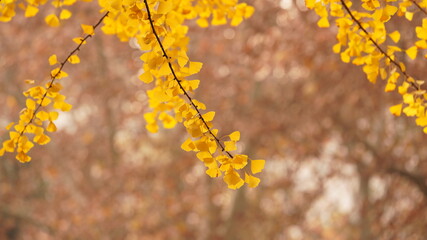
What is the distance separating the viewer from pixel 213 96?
Result: 7.41 metres

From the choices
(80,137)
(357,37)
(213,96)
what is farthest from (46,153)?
(357,37)

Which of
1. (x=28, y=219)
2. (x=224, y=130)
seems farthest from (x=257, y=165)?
(x=28, y=219)

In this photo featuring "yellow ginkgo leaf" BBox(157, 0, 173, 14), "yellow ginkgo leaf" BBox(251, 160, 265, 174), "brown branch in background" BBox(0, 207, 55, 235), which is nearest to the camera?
"yellow ginkgo leaf" BBox(157, 0, 173, 14)

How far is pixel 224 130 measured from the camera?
6891 millimetres

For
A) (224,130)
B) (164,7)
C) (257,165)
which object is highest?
(164,7)

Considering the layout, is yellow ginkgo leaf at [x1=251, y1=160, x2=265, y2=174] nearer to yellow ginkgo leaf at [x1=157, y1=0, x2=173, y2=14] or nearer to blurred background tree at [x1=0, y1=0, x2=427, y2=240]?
yellow ginkgo leaf at [x1=157, y1=0, x2=173, y2=14]

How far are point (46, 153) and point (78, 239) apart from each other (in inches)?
70.3

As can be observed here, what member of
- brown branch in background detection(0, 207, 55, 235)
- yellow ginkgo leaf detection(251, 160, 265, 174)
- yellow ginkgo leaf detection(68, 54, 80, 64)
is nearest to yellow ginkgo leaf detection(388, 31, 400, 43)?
yellow ginkgo leaf detection(251, 160, 265, 174)

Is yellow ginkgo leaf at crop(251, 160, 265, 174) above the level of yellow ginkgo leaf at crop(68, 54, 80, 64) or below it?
below

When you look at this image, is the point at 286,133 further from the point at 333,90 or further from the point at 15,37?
the point at 15,37

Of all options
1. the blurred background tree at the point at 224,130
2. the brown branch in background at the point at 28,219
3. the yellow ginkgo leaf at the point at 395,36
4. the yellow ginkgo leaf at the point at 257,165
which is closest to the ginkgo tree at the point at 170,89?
the yellow ginkgo leaf at the point at 257,165

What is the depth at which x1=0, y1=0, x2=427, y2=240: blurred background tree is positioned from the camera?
6.39 metres

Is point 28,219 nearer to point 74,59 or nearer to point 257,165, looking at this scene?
point 74,59

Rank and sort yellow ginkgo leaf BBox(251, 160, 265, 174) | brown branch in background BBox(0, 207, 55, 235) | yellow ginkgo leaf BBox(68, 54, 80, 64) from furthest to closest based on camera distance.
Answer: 1. brown branch in background BBox(0, 207, 55, 235)
2. yellow ginkgo leaf BBox(68, 54, 80, 64)
3. yellow ginkgo leaf BBox(251, 160, 265, 174)
